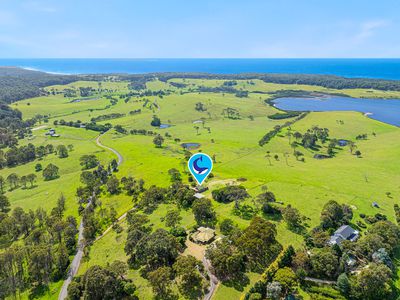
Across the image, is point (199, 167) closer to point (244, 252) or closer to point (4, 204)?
point (244, 252)

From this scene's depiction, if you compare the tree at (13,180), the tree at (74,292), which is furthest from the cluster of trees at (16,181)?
the tree at (74,292)

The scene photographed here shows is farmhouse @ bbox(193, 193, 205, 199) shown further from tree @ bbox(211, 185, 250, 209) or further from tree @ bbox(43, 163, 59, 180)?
tree @ bbox(43, 163, 59, 180)

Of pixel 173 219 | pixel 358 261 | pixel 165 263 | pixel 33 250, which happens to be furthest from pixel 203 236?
pixel 33 250

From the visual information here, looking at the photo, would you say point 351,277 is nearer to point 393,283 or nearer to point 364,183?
point 393,283

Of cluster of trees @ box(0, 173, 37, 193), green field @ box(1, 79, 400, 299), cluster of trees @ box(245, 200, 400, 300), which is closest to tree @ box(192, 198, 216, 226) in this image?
green field @ box(1, 79, 400, 299)

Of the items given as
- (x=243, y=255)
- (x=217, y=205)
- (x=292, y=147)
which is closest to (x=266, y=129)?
(x=292, y=147)

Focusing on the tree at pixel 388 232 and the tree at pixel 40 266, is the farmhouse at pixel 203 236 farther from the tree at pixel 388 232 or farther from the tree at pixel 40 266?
the tree at pixel 388 232

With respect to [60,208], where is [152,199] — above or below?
above
